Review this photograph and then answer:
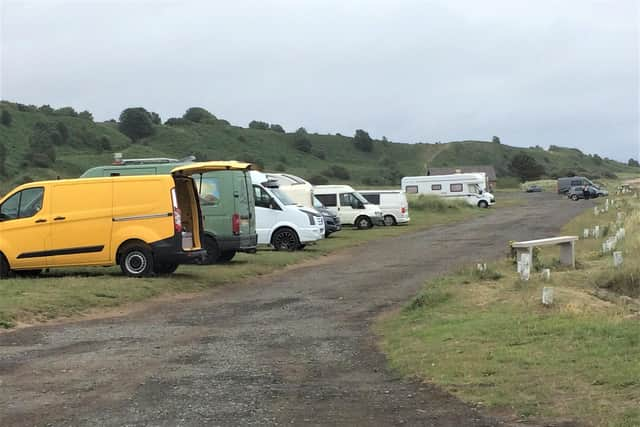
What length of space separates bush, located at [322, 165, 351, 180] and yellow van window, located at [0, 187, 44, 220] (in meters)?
79.8

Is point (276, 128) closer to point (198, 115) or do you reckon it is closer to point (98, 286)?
point (198, 115)

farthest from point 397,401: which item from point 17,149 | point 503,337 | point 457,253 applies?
point 17,149

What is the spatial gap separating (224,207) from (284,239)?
5081 millimetres

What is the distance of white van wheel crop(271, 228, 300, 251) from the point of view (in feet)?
79.0

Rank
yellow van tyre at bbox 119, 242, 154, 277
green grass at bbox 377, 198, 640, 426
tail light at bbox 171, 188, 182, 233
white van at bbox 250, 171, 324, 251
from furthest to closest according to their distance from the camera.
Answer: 1. white van at bbox 250, 171, 324, 251
2. yellow van tyre at bbox 119, 242, 154, 277
3. tail light at bbox 171, 188, 182, 233
4. green grass at bbox 377, 198, 640, 426

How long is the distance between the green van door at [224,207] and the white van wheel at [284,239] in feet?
14.9

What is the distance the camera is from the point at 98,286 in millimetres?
14453

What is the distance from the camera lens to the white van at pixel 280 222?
23703mm

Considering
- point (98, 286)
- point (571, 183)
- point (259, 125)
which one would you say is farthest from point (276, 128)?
point (98, 286)

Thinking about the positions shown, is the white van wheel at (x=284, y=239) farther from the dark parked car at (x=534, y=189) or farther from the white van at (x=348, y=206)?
the dark parked car at (x=534, y=189)

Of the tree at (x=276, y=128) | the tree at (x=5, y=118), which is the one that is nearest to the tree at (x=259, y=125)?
the tree at (x=276, y=128)

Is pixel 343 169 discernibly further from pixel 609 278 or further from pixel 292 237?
pixel 609 278

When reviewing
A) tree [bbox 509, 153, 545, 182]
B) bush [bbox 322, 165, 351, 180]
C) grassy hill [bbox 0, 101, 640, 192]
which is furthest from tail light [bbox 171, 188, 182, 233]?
tree [bbox 509, 153, 545, 182]

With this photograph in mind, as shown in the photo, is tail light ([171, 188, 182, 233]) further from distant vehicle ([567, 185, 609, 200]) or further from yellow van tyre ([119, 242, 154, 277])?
distant vehicle ([567, 185, 609, 200])
